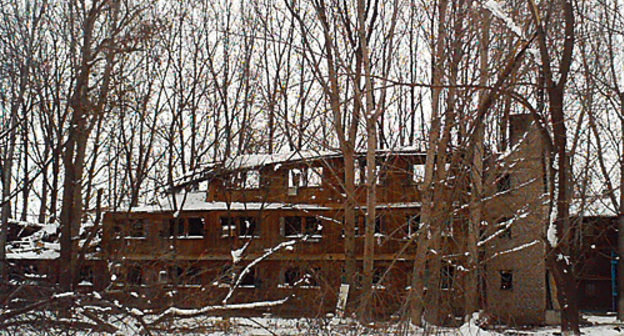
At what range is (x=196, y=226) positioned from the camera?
2653cm

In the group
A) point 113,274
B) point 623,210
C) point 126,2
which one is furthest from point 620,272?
point 126,2

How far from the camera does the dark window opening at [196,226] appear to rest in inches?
1034

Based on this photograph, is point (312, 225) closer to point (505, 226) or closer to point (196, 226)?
point (196, 226)

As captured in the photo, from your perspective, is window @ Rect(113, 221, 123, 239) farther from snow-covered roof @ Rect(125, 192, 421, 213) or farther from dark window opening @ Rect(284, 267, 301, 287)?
dark window opening @ Rect(284, 267, 301, 287)

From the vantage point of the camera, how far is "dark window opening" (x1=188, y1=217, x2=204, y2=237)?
2627 centimetres

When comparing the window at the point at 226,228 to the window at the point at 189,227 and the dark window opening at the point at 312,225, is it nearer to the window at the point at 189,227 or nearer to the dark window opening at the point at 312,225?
the window at the point at 189,227

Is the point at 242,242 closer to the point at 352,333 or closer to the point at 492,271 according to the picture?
the point at 492,271

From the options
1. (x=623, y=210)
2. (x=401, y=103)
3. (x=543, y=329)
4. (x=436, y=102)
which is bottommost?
(x=543, y=329)

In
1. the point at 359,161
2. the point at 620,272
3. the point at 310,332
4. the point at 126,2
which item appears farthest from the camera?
the point at 620,272

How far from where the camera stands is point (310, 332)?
11.7 m

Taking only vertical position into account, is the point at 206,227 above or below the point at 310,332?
above

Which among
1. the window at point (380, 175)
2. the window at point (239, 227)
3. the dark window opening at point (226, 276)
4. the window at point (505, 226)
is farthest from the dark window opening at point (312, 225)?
the window at point (505, 226)

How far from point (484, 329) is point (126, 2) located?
41.1 feet

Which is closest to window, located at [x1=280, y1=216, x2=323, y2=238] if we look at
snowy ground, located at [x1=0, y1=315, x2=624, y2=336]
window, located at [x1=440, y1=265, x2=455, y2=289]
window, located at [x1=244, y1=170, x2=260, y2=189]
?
window, located at [x1=244, y1=170, x2=260, y2=189]
